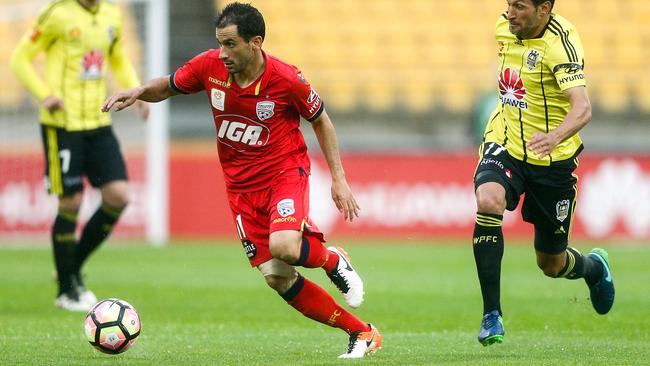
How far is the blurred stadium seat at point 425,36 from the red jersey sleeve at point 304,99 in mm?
13829

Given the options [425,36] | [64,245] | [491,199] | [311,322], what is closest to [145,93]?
[491,199]

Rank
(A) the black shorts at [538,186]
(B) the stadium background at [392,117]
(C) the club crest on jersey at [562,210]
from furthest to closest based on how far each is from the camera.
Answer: (B) the stadium background at [392,117], (C) the club crest on jersey at [562,210], (A) the black shorts at [538,186]

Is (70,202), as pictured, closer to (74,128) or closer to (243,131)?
(74,128)

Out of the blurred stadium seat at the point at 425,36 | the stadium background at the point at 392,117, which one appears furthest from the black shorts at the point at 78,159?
the blurred stadium seat at the point at 425,36

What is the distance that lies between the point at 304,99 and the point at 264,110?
252mm

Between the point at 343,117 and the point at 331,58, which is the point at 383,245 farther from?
the point at 331,58

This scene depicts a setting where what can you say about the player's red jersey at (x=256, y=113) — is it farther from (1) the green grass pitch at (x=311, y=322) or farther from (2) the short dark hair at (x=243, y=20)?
(1) the green grass pitch at (x=311, y=322)

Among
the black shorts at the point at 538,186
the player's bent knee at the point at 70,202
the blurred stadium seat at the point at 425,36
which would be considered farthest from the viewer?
the blurred stadium seat at the point at 425,36

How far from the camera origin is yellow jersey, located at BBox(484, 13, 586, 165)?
707cm

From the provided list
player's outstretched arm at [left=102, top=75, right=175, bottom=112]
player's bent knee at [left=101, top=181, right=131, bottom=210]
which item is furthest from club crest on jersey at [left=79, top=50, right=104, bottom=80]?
player's outstretched arm at [left=102, top=75, right=175, bottom=112]

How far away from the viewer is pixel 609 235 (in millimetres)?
17719

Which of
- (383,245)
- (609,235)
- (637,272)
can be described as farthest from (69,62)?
(609,235)

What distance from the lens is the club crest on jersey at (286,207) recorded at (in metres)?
6.73

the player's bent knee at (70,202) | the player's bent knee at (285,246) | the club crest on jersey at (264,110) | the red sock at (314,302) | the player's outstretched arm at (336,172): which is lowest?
the player's bent knee at (70,202)
